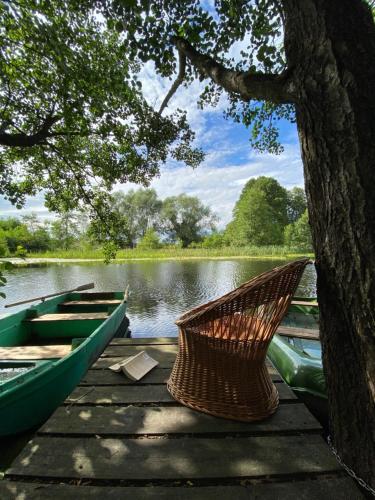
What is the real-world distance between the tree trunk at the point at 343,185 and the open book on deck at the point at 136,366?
1.35 meters

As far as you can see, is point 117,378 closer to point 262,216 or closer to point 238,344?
point 238,344

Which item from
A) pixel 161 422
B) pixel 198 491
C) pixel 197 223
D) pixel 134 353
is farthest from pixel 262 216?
pixel 198 491

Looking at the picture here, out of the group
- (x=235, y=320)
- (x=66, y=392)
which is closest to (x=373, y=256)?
(x=235, y=320)

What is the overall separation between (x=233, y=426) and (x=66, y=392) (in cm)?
191

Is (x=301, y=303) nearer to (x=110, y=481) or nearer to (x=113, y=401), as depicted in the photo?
(x=113, y=401)

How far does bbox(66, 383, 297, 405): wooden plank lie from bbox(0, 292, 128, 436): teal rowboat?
1.98ft

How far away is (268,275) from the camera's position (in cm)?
131

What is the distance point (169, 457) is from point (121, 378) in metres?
0.89

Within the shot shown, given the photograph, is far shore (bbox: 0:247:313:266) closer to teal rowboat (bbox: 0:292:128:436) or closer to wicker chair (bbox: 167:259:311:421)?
teal rowboat (bbox: 0:292:128:436)

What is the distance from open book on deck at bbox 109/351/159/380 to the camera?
77.9 inches

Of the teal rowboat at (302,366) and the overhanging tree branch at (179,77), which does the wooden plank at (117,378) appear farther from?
the overhanging tree branch at (179,77)

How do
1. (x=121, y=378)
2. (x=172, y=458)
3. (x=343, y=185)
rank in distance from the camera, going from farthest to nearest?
(x=121, y=378), (x=172, y=458), (x=343, y=185)

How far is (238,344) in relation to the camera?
1.43 m

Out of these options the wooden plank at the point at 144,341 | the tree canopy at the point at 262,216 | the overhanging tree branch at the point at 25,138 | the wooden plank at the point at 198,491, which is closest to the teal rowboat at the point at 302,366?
the wooden plank at the point at 198,491
